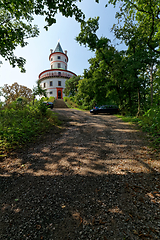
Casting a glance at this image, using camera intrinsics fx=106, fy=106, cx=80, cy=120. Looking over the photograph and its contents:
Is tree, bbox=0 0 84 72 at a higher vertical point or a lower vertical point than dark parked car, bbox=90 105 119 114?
higher

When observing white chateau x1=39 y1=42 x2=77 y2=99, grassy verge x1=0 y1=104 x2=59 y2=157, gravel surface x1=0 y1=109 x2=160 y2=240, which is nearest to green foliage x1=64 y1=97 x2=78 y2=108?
white chateau x1=39 y1=42 x2=77 y2=99

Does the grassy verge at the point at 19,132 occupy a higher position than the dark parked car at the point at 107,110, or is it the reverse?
the dark parked car at the point at 107,110

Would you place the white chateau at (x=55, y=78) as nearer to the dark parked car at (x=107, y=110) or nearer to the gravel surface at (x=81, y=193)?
the dark parked car at (x=107, y=110)

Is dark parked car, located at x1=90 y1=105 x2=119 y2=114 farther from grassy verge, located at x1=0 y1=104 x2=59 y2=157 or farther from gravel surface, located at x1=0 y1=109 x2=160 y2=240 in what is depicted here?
gravel surface, located at x1=0 y1=109 x2=160 y2=240

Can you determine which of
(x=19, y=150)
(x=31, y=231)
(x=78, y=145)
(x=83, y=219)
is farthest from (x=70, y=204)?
(x=19, y=150)

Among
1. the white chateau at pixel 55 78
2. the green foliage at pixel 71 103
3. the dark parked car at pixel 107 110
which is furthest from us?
the white chateau at pixel 55 78

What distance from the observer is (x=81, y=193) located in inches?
117

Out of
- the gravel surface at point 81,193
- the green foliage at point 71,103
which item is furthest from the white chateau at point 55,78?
the gravel surface at point 81,193

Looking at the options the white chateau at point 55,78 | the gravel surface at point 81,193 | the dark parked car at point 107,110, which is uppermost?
the white chateau at point 55,78

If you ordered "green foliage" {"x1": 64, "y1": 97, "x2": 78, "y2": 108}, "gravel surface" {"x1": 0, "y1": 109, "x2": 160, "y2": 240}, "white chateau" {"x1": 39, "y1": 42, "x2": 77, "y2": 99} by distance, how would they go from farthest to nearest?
"white chateau" {"x1": 39, "y1": 42, "x2": 77, "y2": 99}, "green foliage" {"x1": 64, "y1": 97, "x2": 78, "y2": 108}, "gravel surface" {"x1": 0, "y1": 109, "x2": 160, "y2": 240}

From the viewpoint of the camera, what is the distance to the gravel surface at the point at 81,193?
2.15 m

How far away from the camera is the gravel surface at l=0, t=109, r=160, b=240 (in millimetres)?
2148

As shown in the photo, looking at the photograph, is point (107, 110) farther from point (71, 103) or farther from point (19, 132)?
point (71, 103)

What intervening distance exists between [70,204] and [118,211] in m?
1.15
